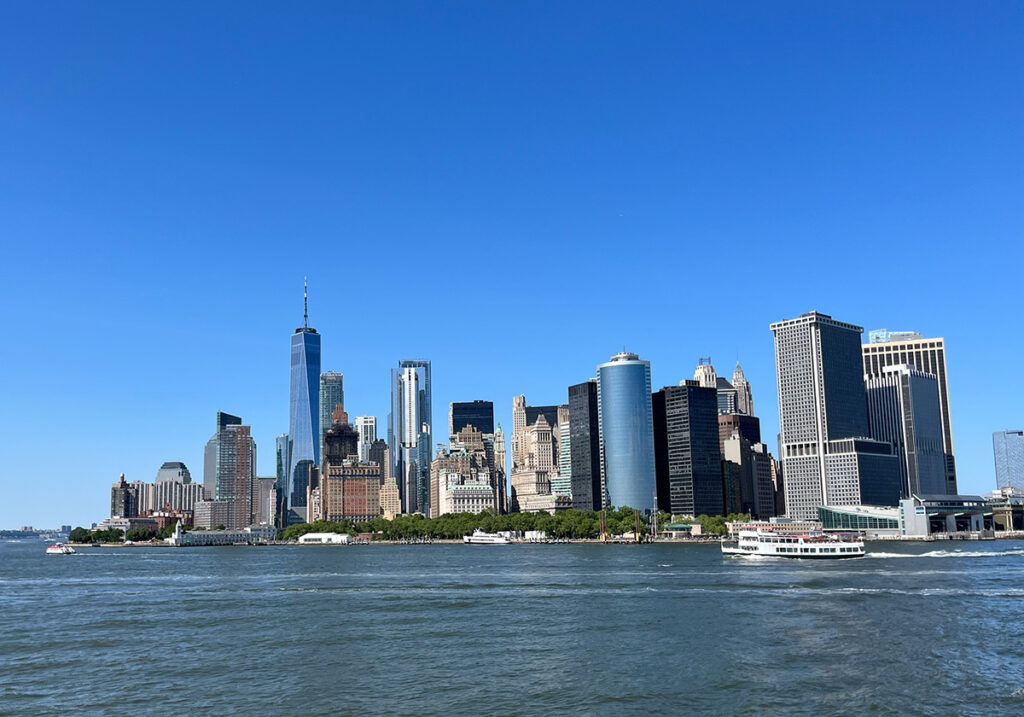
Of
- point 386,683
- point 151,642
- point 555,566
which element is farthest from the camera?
point 555,566

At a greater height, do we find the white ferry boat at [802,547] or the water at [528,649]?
the water at [528,649]

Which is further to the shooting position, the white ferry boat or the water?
the white ferry boat

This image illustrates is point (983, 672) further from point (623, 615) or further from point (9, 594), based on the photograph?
point (9, 594)

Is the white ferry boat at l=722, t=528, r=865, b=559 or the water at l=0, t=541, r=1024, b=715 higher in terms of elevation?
the water at l=0, t=541, r=1024, b=715

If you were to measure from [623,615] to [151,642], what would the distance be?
1596 inches

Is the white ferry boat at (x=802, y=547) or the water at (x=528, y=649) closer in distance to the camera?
the water at (x=528, y=649)

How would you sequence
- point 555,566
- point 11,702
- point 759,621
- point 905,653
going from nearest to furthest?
point 11,702, point 905,653, point 759,621, point 555,566

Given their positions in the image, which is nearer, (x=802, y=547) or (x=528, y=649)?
(x=528, y=649)

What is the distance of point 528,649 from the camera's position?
234 ft

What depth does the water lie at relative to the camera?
54.1 metres

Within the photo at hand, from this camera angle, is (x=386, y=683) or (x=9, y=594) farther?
(x=9, y=594)

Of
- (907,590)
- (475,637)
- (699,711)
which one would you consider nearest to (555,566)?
(907,590)

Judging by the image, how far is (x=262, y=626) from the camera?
8681 cm

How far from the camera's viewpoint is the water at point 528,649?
177ft
